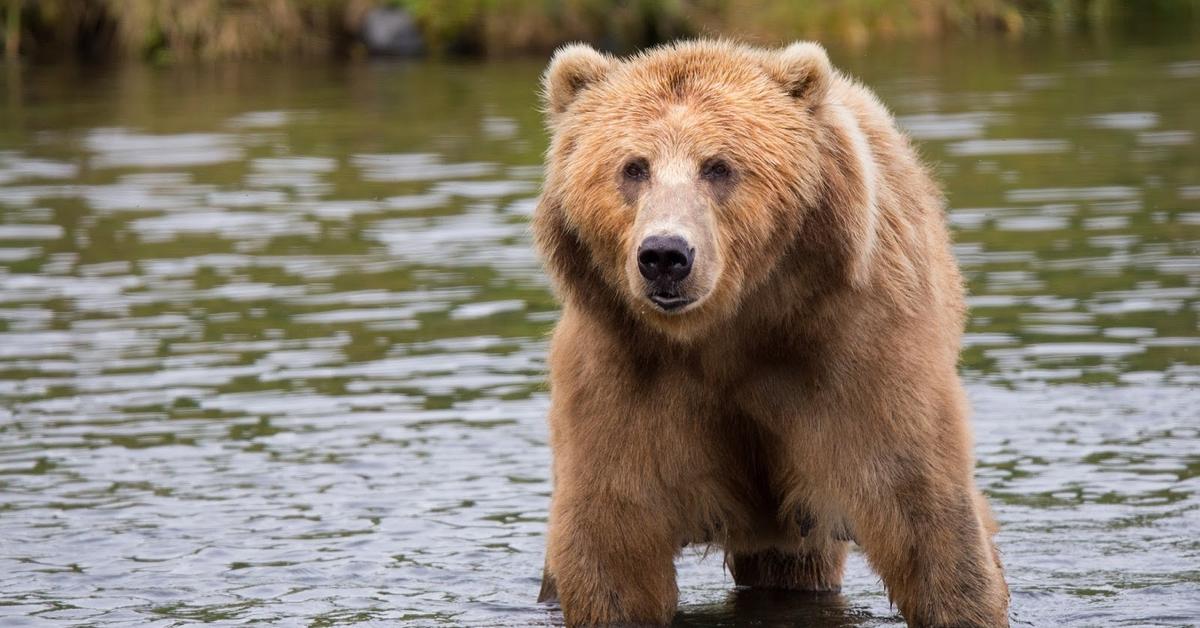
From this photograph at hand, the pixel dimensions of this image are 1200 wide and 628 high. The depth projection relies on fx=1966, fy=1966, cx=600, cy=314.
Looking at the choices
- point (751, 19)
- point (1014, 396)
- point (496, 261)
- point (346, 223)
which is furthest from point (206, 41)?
point (1014, 396)

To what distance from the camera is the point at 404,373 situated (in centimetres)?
1152

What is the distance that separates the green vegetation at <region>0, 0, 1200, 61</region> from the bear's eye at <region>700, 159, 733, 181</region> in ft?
89.8

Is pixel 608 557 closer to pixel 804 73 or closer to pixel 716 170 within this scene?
pixel 716 170

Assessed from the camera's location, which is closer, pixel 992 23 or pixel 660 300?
pixel 660 300

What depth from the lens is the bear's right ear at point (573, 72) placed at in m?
6.22

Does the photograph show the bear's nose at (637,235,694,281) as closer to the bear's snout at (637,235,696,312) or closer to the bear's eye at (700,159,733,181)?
the bear's snout at (637,235,696,312)

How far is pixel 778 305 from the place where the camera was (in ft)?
19.4

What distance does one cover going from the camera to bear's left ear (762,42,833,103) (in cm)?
601

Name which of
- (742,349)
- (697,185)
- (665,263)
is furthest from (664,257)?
(742,349)

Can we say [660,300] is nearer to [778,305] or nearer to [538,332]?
[778,305]

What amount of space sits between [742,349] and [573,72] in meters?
1.04

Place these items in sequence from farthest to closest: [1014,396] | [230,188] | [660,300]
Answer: [230,188]
[1014,396]
[660,300]

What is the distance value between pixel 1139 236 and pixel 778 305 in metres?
9.02

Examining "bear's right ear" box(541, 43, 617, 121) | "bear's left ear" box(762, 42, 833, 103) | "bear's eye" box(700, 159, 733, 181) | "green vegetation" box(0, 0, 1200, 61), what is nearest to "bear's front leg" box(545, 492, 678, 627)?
"bear's eye" box(700, 159, 733, 181)
